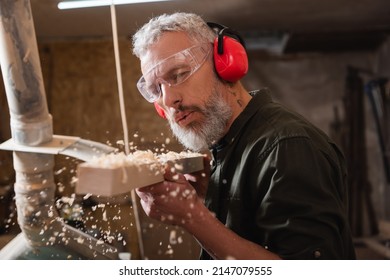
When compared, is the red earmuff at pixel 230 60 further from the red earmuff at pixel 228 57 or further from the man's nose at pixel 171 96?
the man's nose at pixel 171 96

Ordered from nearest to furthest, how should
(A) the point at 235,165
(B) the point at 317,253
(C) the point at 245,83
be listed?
(B) the point at 317,253, (A) the point at 235,165, (C) the point at 245,83

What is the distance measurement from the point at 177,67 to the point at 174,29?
0.11 metres

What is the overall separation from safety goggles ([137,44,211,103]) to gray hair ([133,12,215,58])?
34 millimetres

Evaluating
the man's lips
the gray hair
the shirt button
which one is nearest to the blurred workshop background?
the gray hair

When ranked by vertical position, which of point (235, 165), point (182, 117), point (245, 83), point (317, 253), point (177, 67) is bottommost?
point (245, 83)

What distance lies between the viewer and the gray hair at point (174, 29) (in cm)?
107

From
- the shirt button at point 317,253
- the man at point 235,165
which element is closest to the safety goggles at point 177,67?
the man at point 235,165

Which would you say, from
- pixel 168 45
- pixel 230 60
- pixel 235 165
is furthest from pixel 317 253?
pixel 168 45

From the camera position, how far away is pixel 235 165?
1.04 m

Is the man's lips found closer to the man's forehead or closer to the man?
the man

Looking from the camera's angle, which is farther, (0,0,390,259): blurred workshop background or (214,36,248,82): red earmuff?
(0,0,390,259): blurred workshop background

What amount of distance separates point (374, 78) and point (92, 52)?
2.54m

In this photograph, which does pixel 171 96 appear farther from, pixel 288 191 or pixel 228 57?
pixel 288 191

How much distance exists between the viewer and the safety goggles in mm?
1058
